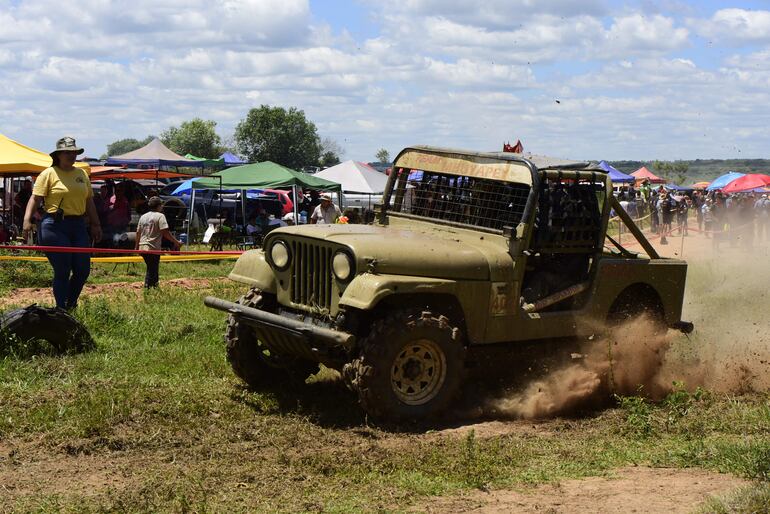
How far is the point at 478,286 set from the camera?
7.50 m

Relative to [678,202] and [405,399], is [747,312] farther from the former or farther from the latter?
[678,202]

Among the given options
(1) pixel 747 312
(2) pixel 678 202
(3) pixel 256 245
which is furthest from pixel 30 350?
(2) pixel 678 202

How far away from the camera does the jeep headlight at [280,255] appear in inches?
301

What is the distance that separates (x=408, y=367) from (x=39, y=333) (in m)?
3.40

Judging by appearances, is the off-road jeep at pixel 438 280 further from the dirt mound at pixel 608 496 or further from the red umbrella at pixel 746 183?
the red umbrella at pixel 746 183

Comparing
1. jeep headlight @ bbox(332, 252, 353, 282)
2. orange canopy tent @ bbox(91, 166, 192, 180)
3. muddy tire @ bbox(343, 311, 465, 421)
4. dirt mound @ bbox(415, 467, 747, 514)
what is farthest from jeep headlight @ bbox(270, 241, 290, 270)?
orange canopy tent @ bbox(91, 166, 192, 180)

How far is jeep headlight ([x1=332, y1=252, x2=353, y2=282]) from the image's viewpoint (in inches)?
279

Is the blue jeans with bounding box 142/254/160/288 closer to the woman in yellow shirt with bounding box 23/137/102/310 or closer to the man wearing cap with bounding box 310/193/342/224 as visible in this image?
the woman in yellow shirt with bounding box 23/137/102/310

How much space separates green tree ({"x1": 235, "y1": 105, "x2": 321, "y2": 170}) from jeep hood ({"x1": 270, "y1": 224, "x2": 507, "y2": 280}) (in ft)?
291

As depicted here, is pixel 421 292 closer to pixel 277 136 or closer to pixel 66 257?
pixel 66 257

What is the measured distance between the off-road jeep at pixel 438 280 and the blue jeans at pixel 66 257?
2737mm

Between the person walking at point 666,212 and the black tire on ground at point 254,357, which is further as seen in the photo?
the person walking at point 666,212

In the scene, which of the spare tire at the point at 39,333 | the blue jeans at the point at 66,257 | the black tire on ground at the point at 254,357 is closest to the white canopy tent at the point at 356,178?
the blue jeans at the point at 66,257

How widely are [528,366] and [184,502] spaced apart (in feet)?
12.3
